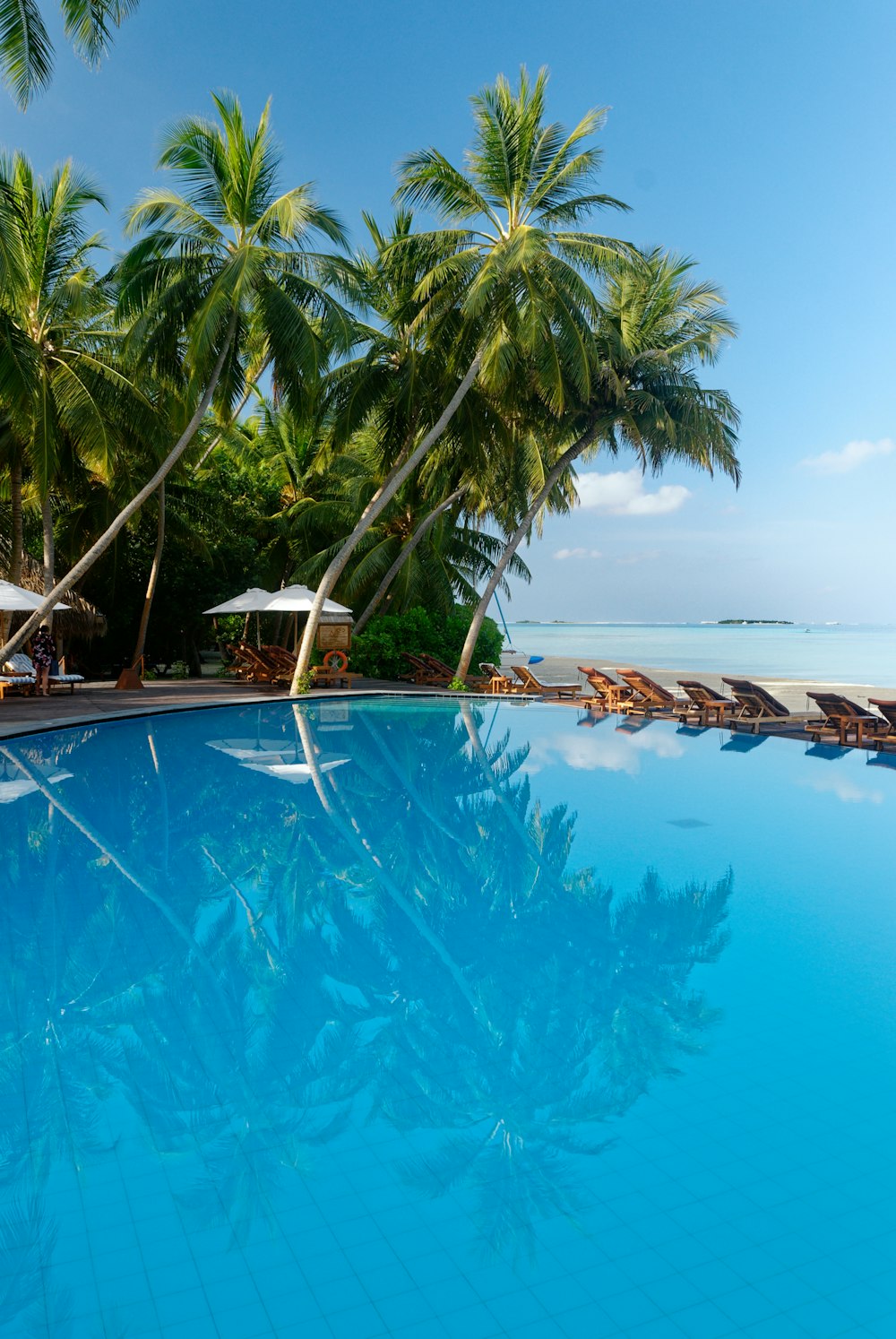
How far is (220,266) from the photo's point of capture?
1684 cm

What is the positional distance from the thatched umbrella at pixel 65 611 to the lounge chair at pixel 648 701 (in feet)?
42.9

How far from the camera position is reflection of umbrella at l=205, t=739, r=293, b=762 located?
11.8 metres

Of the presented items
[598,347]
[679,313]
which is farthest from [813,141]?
[598,347]

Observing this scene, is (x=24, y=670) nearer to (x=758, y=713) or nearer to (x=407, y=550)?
(x=407, y=550)

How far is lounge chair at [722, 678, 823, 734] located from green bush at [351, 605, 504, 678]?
26.8 ft

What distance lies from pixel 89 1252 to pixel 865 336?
46.8 meters

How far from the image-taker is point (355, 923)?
18.9ft

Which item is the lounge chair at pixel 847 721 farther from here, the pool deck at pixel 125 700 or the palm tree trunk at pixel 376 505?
the palm tree trunk at pixel 376 505

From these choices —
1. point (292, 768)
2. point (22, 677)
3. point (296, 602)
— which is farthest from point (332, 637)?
point (292, 768)

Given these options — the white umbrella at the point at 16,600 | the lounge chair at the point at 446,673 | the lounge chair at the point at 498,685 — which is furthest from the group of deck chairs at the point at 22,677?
the lounge chair at the point at 498,685

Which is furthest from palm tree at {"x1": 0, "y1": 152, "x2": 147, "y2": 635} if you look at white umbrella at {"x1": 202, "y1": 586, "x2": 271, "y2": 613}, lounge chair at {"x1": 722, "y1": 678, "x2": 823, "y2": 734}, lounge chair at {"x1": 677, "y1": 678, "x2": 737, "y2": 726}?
lounge chair at {"x1": 722, "y1": 678, "x2": 823, "y2": 734}

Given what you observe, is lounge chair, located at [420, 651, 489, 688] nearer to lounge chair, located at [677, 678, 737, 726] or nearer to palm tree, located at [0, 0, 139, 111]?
lounge chair, located at [677, 678, 737, 726]

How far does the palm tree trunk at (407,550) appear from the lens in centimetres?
2131

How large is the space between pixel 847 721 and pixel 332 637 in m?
11.3
